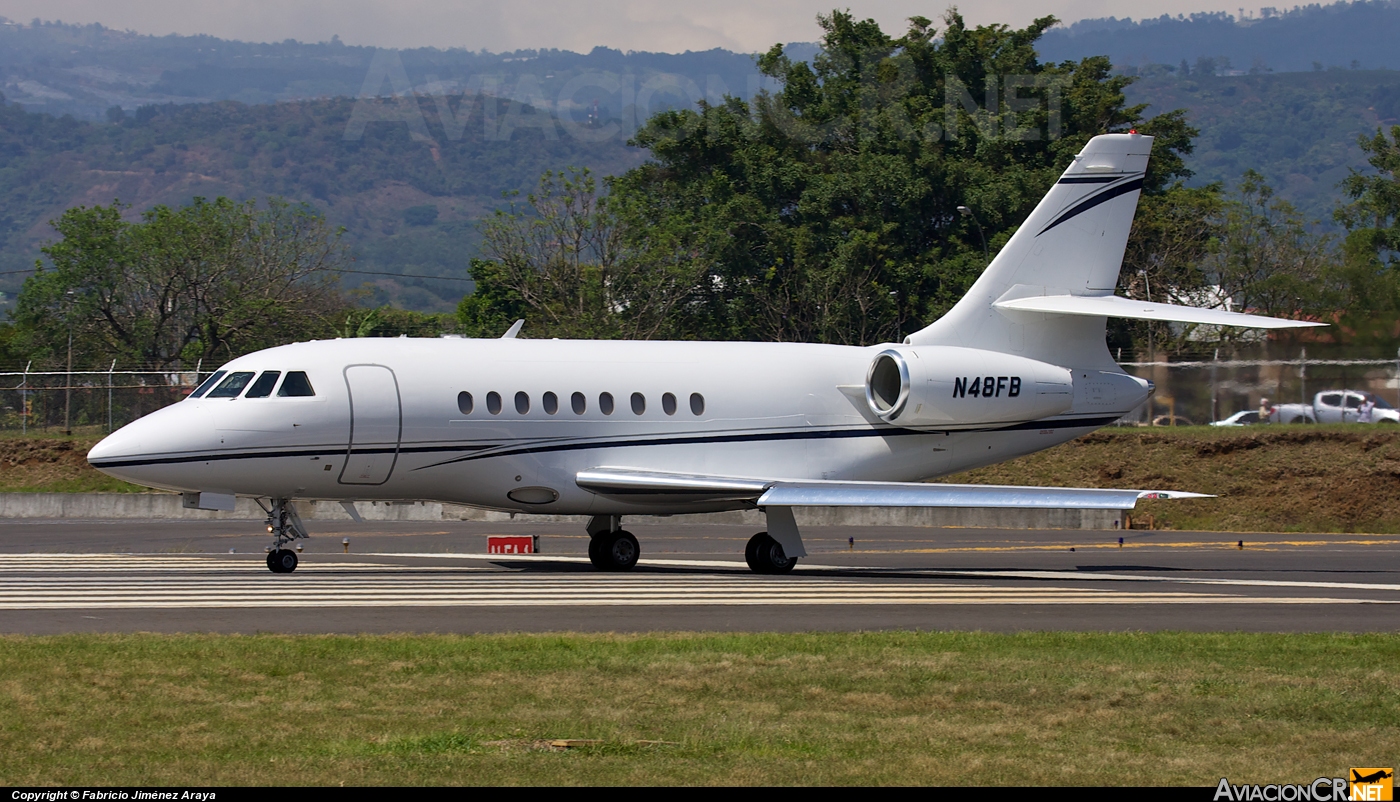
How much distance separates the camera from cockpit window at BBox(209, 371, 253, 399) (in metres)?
21.2

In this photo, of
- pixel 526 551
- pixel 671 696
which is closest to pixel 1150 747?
pixel 671 696

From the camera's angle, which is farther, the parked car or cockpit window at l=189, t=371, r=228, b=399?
the parked car

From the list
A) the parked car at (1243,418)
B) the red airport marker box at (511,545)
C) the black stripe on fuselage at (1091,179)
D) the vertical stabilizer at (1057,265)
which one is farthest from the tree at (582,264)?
the black stripe on fuselage at (1091,179)

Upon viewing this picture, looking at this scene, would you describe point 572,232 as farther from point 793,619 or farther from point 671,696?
point 671,696

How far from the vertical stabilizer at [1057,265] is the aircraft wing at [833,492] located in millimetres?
3866

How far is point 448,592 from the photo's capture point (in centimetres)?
1841

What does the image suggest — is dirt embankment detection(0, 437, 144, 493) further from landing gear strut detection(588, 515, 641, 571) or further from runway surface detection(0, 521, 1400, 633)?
landing gear strut detection(588, 515, 641, 571)

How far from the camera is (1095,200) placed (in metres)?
25.8

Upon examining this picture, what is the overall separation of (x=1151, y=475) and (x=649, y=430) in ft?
67.6

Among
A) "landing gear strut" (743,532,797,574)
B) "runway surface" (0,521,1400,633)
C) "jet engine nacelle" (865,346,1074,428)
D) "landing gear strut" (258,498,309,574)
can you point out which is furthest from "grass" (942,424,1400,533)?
"landing gear strut" (258,498,309,574)

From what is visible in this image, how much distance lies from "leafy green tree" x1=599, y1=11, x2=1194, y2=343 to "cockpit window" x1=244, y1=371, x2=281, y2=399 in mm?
34807

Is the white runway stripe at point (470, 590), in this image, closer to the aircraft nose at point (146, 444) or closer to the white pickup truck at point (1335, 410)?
the aircraft nose at point (146, 444)

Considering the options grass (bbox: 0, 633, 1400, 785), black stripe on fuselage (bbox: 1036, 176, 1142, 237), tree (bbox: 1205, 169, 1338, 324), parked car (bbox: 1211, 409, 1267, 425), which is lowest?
grass (bbox: 0, 633, 1400, 785)

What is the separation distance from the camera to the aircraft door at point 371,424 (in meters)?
21.5
